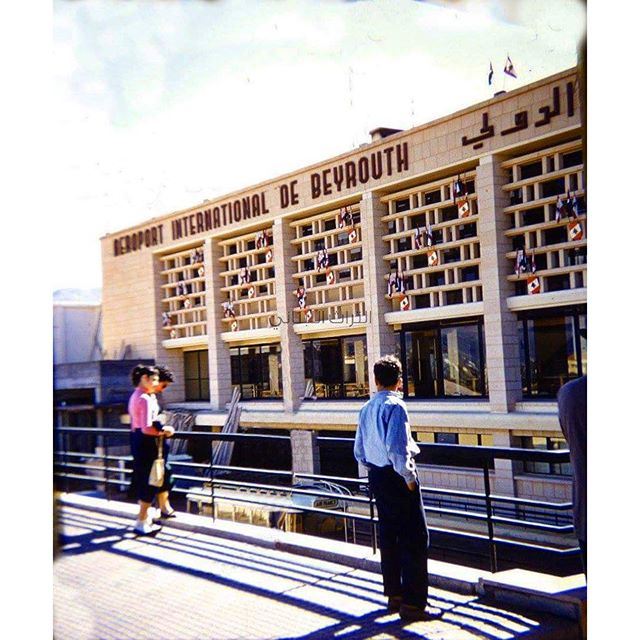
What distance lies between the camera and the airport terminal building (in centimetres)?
301

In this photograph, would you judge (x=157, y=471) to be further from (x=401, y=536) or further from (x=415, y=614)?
(x=415, y=614)

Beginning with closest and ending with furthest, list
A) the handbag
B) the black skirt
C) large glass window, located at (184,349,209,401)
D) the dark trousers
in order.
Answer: the dark trousers < large glass window, located at (184,349,209,401) < the black skirt < the handbag

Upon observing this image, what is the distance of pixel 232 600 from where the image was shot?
11.2ft

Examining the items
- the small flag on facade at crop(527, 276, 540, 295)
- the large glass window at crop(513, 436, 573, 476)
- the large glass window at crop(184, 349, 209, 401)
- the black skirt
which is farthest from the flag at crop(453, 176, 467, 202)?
the black skirt

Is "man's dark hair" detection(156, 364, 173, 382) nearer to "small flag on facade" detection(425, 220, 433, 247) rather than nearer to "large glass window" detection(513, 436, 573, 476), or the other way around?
"small flag on facade" detection(425, 220, 433, 247)

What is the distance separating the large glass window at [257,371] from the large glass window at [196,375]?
137 mm

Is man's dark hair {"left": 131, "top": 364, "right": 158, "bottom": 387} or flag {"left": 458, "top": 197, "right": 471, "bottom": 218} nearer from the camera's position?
flag {"left": 458, "top": 197, "right": 471, "bottom": 218}

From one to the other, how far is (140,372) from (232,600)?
3.62 ft

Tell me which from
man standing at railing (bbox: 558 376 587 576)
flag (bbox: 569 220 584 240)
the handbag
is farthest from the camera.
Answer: the handbag

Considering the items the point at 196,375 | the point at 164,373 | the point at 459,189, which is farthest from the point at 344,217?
the point at 164,373

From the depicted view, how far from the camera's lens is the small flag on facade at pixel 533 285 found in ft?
9.66
